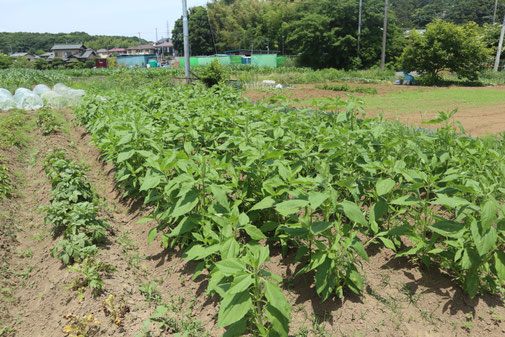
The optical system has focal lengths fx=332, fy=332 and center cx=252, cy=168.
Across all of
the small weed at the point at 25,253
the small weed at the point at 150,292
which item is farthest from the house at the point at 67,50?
the small weed at the point at 150,292

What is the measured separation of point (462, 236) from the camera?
220 centimetres

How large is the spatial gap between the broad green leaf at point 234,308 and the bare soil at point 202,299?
0.70m

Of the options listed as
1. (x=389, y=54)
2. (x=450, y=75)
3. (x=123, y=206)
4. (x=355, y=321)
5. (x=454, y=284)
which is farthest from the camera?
(x=389, y=54)

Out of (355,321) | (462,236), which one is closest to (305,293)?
(355,321)

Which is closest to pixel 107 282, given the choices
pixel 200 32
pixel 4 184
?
pixel 4 184

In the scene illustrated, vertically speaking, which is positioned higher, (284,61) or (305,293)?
(284,61)

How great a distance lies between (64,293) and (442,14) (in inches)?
3341

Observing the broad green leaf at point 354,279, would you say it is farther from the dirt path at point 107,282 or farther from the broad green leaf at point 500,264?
the dirt path at point 107,282

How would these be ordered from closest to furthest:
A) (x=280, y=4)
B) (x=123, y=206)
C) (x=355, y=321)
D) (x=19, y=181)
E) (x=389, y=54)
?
(x=355, y=321) < (x=123, y=206) < (x=19, y=181) < (x=389, y=54) < (x=280, y=4)

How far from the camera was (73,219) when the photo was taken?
3.15 meters

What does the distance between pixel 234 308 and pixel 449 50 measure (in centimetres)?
2854

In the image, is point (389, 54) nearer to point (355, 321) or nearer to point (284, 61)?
point (284, 61)

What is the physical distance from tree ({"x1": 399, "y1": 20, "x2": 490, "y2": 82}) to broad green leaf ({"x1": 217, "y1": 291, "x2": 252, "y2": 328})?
27400 millimetres

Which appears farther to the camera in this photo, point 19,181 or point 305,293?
point 19,181
